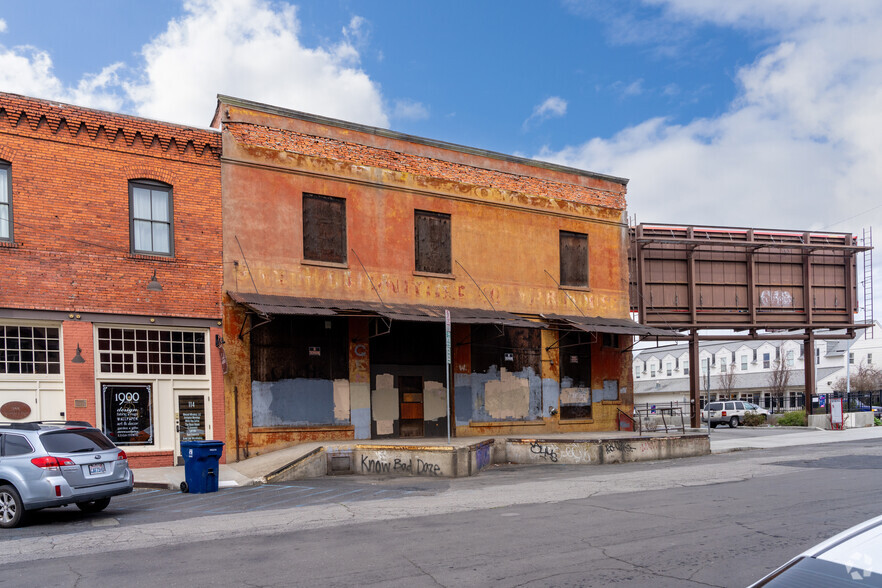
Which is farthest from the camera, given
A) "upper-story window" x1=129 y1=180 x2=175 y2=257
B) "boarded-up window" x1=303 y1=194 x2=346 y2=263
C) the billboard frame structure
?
the billboard frame structure

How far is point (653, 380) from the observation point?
82.9m

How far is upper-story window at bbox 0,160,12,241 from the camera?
16.4m

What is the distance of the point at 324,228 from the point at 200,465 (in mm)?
8216

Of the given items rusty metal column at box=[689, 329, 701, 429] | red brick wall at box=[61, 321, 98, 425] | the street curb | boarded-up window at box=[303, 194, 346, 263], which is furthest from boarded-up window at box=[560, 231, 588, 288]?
red brick wall at box=[61, 321, 98, 425]

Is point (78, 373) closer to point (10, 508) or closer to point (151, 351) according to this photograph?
point (151, 351)

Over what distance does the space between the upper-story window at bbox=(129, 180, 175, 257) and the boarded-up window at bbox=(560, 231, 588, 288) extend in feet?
43.6

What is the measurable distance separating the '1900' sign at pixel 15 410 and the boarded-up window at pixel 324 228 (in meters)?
7.68

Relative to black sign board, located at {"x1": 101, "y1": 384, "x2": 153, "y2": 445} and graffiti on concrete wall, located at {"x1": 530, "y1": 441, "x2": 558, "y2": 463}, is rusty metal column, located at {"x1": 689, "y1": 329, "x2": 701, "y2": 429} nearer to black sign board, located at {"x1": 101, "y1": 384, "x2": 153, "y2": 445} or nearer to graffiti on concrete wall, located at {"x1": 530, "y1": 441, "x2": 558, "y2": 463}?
graffiti on concrete wall, located at {"x1": 530, "y1": 441, "x2": 558, "y2": 463}

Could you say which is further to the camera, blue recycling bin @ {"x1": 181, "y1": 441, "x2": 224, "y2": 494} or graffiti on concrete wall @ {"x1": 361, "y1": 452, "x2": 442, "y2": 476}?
graffiti on concrete wall @ {"x1": 361, "y1": 452, "x2": 442, "y2": 476}

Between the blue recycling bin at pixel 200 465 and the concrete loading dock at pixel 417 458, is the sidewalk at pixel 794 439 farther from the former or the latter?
the blue recycling bin at pixel 200 465

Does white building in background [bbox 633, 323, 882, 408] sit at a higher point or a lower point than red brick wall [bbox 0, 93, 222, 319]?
lower

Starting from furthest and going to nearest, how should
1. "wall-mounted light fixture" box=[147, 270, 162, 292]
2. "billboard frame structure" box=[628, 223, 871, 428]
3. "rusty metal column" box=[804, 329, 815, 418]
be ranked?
"rusty metal column" box=[804, 329, 815, 418]
"billboard frame structure" box=[628, 223, 871, 428]
"wall-mounted light fixture" box=[147, 270, 162, 292]

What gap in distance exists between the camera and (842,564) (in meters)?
2.70

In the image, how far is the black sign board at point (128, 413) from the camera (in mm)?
17422
